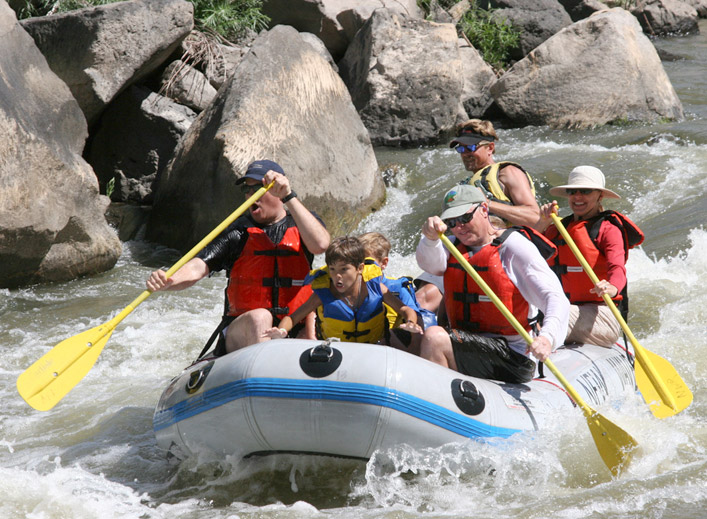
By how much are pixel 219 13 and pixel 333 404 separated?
7750mm

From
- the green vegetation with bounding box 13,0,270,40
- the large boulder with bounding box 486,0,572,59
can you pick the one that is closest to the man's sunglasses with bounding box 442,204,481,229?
the green vegetation with bounding box 13,0,270,40

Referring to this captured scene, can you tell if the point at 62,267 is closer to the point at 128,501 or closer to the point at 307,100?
the point at 307,100

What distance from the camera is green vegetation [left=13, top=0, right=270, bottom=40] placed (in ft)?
30.0

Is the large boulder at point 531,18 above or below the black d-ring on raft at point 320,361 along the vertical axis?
below

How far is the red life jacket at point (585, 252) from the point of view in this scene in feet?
13.9

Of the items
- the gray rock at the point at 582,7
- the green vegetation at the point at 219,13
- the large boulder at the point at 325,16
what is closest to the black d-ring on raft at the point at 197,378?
the green vegetation at the point at 219,13

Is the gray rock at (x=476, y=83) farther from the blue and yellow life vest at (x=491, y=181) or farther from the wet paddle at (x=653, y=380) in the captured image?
the wet paddle at (x=653, y=380)

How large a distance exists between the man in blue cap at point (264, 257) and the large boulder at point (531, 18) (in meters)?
9.29

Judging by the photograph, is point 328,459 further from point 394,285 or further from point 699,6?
point 699,6

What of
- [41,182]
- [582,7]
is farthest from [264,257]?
[582,7]

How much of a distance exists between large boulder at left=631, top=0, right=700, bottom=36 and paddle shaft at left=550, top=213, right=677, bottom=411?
12.6 meters

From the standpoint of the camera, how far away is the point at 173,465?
3.87 meters

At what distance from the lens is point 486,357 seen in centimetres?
358

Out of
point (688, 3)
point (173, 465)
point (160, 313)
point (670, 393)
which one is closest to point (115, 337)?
point (160, 313)
